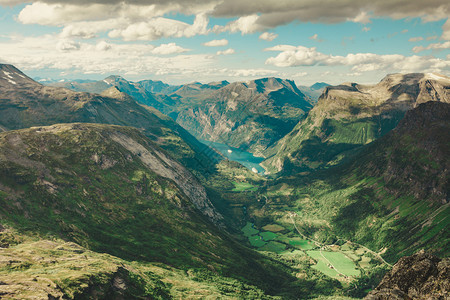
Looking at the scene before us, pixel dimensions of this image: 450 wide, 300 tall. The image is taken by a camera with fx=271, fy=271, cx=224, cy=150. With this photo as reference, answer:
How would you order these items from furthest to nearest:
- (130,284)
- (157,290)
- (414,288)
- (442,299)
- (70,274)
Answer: (157,290) → (130,284) → (70,274) → (414,288) → (442,299)

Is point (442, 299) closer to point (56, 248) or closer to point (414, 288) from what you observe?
point (414, 288)

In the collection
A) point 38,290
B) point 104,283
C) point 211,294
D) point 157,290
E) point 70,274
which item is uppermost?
point 38,290

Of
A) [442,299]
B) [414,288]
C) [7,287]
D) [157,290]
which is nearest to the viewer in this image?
[442,299]

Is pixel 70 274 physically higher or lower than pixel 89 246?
higher

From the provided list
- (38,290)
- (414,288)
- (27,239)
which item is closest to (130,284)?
(38,290)

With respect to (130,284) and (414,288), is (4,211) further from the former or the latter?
(414,288)

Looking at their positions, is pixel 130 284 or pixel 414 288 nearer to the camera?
pixel 414 288

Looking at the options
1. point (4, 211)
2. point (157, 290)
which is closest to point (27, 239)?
point (4, 211)
